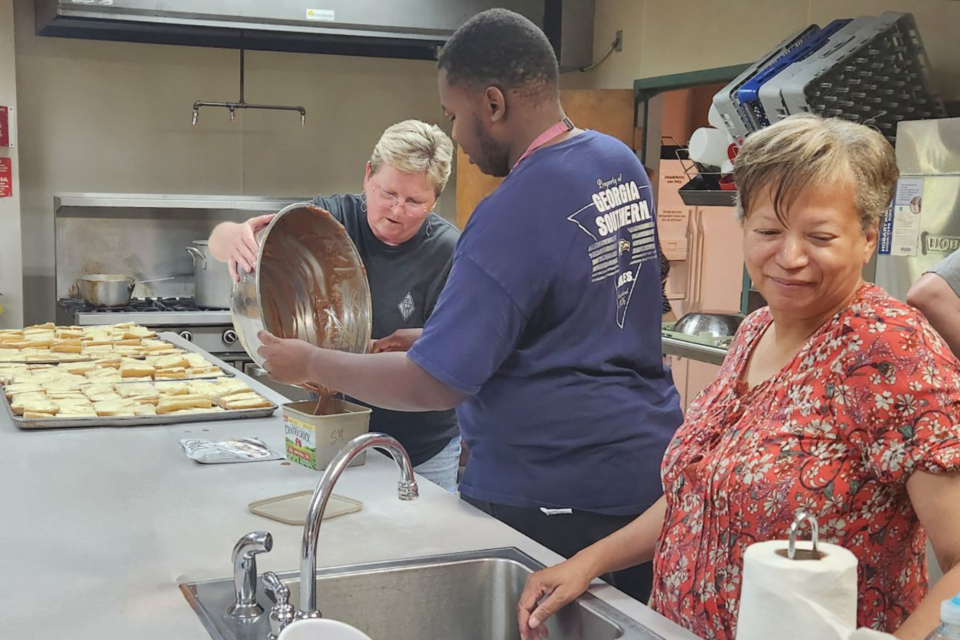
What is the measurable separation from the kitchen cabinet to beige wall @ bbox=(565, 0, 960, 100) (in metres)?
0.25

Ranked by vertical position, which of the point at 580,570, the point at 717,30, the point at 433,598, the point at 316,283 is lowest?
the point at 433,598

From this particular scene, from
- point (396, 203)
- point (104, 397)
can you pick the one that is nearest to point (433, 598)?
point (396, 203)

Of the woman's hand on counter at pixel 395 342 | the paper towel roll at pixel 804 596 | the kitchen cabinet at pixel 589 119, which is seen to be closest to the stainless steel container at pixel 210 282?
the kitchen cabinet at pixel 589 119

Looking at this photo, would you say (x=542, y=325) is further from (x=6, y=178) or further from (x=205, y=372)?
(x=6, y=178)

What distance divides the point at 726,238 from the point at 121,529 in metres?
4.82

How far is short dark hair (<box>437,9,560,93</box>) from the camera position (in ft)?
5.73

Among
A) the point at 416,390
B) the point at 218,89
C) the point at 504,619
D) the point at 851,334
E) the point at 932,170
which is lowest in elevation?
the point at 504,619

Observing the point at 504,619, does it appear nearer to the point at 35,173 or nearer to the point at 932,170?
the point at 932,170

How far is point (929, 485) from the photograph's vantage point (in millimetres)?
1095

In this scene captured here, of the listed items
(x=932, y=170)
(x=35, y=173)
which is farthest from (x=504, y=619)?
(x=35, y=173)

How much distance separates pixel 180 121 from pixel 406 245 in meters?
3.37

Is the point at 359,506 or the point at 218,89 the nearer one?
the point at 359,506

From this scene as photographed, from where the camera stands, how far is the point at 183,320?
4.75 meters

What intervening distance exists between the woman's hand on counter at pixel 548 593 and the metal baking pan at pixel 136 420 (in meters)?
1.40
